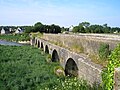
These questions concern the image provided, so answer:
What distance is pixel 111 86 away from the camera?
6488 millimetres

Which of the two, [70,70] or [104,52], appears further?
[70,70]

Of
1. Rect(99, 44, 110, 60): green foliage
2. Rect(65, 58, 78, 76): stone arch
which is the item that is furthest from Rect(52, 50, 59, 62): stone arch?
Rect(99, 44, 110, 60): green foliage

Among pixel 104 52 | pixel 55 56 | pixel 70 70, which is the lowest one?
pixel 55 56

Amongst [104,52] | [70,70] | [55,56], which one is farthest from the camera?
[55,56]

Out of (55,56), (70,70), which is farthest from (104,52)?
(55,56)

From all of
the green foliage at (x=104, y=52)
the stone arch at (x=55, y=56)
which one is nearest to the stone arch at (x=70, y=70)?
the stone arch at (x=55, y=56)

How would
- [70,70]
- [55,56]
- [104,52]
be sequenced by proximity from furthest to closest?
[55,56] < [70,70] < [104,52]

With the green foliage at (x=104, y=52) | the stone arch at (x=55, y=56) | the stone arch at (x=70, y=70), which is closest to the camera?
the green foliage at (x=104, y=52)

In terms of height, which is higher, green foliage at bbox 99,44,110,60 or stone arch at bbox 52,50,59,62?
green foliage at bbox 99,44,110,60

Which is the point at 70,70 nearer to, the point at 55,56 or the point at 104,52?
the point at 104,52

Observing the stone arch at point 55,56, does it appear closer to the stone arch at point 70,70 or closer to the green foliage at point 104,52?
the stone arch at point 70,70

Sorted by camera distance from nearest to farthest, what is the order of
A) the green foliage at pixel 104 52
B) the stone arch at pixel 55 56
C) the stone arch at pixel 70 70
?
1. the green foliage at pixel 104 52
2. the stone arch at pixel 70 70
3. the stone arch at pixel 55 56

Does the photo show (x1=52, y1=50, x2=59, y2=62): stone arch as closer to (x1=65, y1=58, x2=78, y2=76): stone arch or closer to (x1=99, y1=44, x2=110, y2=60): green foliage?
(x1=65, y1=58, x2=78, y2=76): stone arch

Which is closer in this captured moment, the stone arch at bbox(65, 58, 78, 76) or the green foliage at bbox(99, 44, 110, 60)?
the green foliage at bbox(99, 44, 110, 60)
